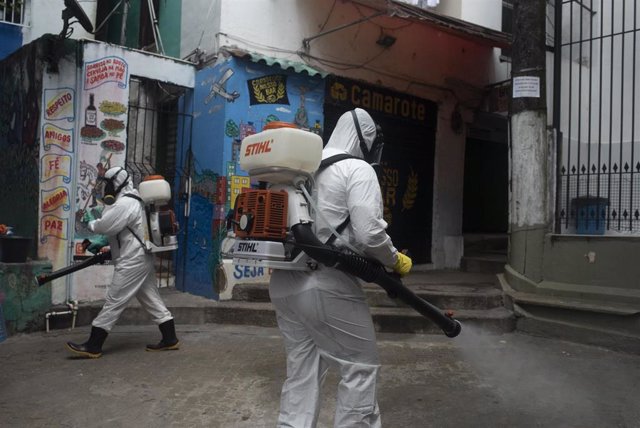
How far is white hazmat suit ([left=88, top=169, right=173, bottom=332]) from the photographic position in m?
5.08

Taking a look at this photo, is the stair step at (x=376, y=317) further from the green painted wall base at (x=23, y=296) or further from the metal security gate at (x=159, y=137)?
the metal security gate at (x=159, y=137)

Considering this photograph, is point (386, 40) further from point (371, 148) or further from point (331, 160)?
point (331, 160)

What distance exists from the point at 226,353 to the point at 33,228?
9.44 feet

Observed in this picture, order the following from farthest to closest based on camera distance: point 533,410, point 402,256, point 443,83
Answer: point 443,83, point 533,410, point 402,256

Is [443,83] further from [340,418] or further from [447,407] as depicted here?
[340,418]

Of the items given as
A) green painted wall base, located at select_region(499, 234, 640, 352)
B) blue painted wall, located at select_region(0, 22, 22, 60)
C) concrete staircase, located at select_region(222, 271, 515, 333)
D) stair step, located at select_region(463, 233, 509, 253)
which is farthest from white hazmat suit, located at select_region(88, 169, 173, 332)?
stair step, located at select_region(463, 233, 509, 253)

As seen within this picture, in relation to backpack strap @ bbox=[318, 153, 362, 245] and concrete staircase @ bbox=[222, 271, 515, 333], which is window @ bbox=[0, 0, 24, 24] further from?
backpack strap @ bbox=[318, 153, 362, 245]

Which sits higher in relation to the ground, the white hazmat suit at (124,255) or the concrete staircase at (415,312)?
the white hazmat suit at (124,255)

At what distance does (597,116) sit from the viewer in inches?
283

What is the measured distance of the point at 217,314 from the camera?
6.62m

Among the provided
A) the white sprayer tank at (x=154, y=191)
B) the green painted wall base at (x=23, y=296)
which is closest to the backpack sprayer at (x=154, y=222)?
the white sprayer tank at (x=154, y=191)

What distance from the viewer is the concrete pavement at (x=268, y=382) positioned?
381 centimetres

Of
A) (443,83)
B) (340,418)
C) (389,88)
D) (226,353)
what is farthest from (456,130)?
(340,418)

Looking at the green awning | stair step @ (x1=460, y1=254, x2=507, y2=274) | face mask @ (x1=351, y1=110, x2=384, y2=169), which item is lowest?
stair step @ (x1=460, y1=254, x2=507, y2=274)
